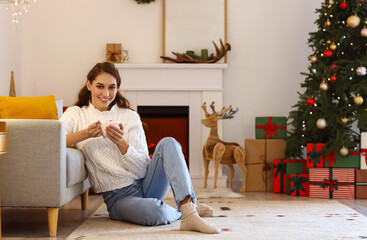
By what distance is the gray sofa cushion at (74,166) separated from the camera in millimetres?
2602

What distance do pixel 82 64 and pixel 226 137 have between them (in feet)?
5.44

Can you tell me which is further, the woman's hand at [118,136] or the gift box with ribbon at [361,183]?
the gift box with ribbon at [361,183]

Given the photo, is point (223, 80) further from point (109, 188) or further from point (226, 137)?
point (109, 188)

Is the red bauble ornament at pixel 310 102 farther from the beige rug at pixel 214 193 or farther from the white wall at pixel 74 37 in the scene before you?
the white wall at pixel 74 37

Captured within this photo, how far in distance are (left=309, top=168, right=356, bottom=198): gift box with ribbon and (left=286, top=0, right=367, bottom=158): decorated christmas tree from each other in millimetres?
177

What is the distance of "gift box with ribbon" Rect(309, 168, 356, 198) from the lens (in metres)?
4.20

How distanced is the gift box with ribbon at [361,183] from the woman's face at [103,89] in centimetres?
236

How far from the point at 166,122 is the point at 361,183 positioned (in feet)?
6.38

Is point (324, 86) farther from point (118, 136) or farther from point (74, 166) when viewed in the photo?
point (74, 166)

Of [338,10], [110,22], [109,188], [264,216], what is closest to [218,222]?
[264,216]

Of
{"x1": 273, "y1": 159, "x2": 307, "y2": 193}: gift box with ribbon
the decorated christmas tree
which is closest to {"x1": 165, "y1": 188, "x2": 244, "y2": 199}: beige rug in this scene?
{"x1": 273, "y1": 159, "x2": 307, "y2": 193}: gift box with ribbon

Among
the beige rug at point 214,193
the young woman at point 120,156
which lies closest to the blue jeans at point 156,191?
the young woman at point 120,156

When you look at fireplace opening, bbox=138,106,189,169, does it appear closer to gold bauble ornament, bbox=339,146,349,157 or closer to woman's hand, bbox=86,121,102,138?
gold bauble ornament, bbox=339,146,349,157

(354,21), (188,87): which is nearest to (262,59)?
(188,87)
